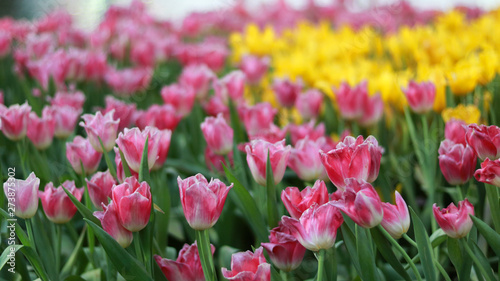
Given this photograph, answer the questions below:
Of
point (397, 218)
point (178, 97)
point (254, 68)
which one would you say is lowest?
point (254, 68)

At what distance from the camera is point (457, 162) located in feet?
2.75

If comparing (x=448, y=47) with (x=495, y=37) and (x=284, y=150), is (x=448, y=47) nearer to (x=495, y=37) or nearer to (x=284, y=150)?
(x=495, y=37)

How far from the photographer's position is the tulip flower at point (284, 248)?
0.72 metres

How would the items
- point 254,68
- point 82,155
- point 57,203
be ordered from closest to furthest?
point 57,203, point 82,155, point 254,68

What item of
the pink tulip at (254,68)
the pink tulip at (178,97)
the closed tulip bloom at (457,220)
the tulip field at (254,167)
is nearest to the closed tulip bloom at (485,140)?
the tulip field at (254,167)

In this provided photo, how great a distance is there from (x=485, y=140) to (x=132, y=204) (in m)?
0.50

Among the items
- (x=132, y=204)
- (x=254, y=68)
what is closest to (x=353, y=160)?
(x=132, y=204)

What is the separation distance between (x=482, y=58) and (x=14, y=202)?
117 cm

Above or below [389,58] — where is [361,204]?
above

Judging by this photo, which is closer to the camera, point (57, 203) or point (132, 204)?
point (132, 204)

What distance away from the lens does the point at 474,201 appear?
1.08m

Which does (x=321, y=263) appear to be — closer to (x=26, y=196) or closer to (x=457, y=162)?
(x=457, y=162)

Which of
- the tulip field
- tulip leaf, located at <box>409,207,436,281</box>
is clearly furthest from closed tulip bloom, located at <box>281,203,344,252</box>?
tulip leaf, located at <box>409,207,436,281</box>

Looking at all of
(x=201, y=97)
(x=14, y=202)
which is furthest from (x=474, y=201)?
(x=201, y=97)
